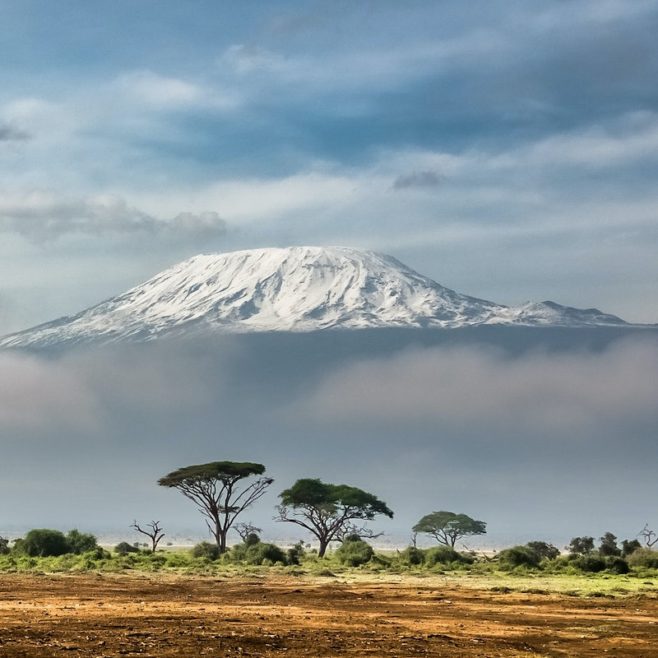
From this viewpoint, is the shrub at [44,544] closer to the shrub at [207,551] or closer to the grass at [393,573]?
the grass at [393,573]

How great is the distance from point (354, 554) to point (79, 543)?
18813 mm

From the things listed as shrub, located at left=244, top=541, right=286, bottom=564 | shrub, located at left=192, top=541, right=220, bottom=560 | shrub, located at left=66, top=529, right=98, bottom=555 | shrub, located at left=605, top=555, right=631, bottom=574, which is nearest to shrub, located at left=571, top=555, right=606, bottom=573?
shrub, located at left=605, top=555, right=631, bottom=574

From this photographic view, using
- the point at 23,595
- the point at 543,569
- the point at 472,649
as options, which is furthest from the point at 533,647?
the point at 543,569

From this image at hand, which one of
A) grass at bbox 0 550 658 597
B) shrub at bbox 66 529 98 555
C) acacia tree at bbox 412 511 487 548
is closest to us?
grass at bbox 0 550 658 597

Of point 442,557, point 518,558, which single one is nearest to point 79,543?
point 442,557

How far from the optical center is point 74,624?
27.8m

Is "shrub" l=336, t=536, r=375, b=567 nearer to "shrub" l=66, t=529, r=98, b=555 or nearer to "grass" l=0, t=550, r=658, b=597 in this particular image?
"grass" l=0, t=550, r=658, b=597

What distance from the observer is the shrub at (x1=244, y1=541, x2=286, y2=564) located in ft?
227

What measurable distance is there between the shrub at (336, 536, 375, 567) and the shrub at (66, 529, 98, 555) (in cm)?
1633

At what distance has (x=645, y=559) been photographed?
218 ft

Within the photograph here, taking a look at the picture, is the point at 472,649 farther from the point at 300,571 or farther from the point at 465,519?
the point at 465,519

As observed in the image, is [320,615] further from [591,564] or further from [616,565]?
[591,564]

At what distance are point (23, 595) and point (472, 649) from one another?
17818 millimetres

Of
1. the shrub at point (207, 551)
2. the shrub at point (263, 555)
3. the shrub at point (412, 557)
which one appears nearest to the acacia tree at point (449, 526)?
the shrub at point (207, 551)
